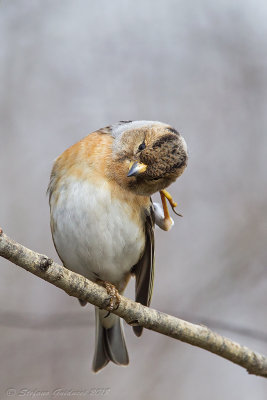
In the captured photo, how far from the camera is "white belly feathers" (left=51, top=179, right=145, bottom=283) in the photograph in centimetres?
331

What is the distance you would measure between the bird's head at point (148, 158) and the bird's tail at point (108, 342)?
1142mm

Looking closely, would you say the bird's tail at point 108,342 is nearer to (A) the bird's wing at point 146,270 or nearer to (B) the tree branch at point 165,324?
(A) the bird's wing at point 146,270

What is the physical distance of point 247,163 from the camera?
5.27m

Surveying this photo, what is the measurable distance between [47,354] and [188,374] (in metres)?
1.18

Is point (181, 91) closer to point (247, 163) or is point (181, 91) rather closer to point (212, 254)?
point (247, 163)

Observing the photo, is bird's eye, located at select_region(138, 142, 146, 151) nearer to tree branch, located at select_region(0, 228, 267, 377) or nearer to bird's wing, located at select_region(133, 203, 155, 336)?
bird's wing, located at select_region(133, 203, 155, 336)

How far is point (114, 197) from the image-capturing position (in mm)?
3336

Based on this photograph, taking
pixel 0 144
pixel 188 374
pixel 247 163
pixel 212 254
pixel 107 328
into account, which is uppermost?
pixel 247 163

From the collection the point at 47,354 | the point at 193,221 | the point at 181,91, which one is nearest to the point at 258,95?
the point at 181,91

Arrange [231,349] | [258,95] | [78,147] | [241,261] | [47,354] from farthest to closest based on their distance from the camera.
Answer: [258,95] → [241,261] → [47,354] → [78,147] → [231,349]

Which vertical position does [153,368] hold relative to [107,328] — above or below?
below

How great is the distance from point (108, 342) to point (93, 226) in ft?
3.62

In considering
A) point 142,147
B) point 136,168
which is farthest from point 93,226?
point 142,147

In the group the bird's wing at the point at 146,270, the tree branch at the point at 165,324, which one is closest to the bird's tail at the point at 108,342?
the bird's wing at the point at 146,270
